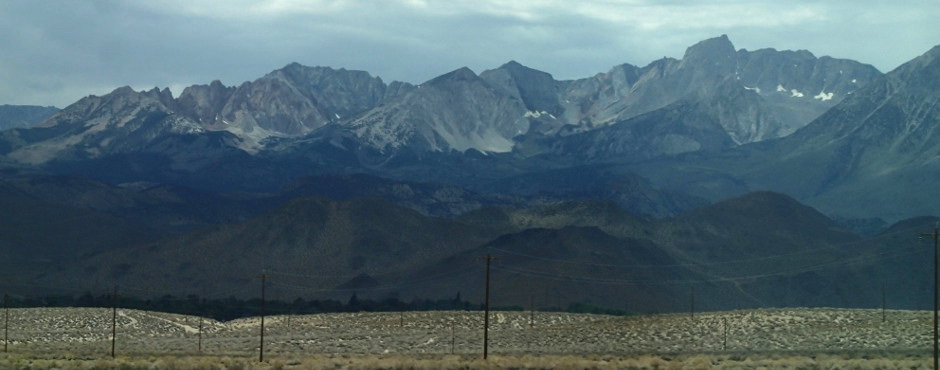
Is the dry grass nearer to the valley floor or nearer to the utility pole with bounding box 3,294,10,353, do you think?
the valley floor

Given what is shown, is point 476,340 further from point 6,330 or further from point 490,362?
point 6,330

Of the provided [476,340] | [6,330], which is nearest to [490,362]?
[476,340]

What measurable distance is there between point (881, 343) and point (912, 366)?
1724 cm

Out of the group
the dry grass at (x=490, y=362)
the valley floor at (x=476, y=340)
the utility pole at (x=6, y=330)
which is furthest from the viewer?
the utility pole at (x=6, y=330)

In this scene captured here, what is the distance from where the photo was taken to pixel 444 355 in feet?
268

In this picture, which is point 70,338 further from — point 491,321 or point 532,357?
point 532,357

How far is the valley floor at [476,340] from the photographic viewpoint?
7225 centimetres

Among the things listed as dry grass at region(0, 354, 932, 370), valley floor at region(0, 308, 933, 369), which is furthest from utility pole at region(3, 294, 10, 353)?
dry grass at region(0, 354, 932, 370)

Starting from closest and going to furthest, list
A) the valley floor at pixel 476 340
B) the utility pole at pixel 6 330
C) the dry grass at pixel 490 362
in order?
the dry grass at pixel 490 362
the valley floor at pixel 476 340
the utility pole at pixel 6 330

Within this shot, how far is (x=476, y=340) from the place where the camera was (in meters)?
99.9

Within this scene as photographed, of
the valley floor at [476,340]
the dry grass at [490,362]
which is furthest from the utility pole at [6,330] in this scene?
the dry grass at [490,362]

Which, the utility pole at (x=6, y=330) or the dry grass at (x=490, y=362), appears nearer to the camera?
the dry grass at (x=490, y=362)

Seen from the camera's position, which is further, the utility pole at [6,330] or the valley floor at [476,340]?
the utility pole at [6,330]

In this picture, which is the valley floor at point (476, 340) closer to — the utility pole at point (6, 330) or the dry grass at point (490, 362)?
the dry grass at point (490, 362)
